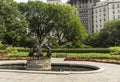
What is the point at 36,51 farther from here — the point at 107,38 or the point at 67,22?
the point at 67,22

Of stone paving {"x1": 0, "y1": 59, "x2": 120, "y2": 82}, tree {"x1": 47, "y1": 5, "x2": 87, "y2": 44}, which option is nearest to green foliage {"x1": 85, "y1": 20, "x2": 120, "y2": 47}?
tree {"x1": 47, "y1": 5, "x2": 87, "y2": 44}

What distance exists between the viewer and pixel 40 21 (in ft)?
217

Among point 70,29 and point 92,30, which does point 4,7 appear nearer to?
point 70,29

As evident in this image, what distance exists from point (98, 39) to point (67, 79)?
4626 cm

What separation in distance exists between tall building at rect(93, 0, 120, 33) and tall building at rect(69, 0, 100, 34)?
4.14 metres

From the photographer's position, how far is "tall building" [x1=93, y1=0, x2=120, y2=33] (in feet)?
373

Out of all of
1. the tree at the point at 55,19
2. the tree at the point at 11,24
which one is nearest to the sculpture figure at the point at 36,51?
the tree at the point at 11,24

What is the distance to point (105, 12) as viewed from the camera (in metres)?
118

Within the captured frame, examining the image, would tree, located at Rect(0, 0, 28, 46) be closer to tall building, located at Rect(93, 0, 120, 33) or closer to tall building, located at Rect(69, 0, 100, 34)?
tall building, located at Rect(93, 0, 120, 33)

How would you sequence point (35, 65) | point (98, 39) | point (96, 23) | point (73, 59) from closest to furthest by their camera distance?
point (35, 65) → point (73, 59) → point (98, 39) → point (96, 23)

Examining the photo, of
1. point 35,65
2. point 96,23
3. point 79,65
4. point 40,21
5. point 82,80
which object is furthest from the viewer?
point 96,23

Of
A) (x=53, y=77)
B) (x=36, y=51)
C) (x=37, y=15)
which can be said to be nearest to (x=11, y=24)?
(x=37, y=15)

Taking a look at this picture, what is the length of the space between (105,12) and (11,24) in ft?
235

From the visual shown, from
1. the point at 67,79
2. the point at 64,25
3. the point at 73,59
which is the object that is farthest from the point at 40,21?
the point at 67,79
